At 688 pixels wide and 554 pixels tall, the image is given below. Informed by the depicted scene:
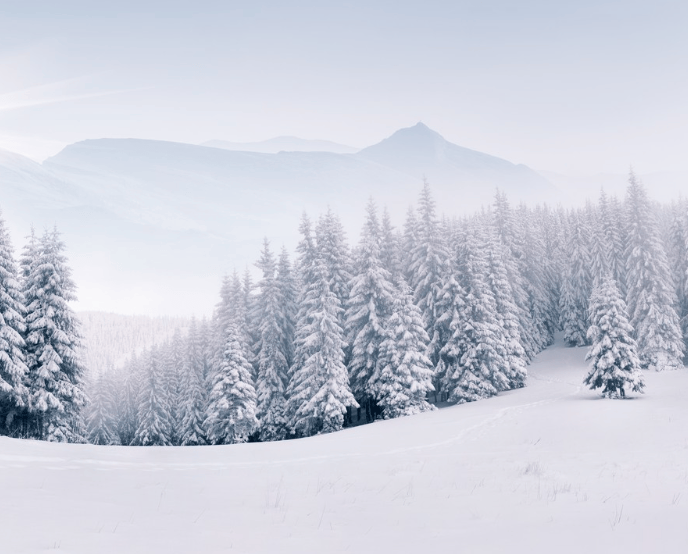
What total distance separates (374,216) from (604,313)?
61.1 feet

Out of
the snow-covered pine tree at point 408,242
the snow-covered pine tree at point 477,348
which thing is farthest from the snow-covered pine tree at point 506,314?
the snow-covered pine tree at point 408,242

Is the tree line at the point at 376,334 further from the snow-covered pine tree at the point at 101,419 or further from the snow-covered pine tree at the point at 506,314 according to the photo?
the snow-covered pine tree at the point at 101,419

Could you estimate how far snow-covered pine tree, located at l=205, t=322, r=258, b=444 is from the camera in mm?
37125

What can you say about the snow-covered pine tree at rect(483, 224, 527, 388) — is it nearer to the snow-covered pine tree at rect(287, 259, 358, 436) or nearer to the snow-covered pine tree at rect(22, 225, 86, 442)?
the snow-covered pine tree at rect(287, 259, 358, 436)

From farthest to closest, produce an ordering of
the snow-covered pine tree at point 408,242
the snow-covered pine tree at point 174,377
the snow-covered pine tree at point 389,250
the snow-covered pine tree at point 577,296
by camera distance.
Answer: the snow-covered pine tree at point 577,296, the snow-covered pine tree at point 174,377, the snow-covered pine tree at point 408,242, the snow-covered pine tree at point 389,250

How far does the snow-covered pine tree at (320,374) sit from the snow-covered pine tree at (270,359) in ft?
7.60

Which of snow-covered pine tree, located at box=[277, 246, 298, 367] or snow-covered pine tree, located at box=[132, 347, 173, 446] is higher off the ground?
snow-covered pine tree, located at box=[277, 246, 298, 367]

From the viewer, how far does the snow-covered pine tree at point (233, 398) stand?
37.1m

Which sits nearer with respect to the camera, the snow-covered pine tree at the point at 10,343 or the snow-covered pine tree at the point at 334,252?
the snow-covered pine tree at the point at 10,343

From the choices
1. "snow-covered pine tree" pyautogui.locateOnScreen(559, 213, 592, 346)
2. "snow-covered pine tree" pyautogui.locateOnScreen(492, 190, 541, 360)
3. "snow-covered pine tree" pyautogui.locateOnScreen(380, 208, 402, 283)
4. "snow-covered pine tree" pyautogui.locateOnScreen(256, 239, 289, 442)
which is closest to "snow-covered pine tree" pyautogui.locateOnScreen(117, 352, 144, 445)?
"snow-covered pine tree" pyautogui.locateOnScreen(256, 239, 289, 442)

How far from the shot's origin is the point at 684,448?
15.5m

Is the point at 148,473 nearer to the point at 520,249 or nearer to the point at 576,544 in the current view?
the point at 576,544

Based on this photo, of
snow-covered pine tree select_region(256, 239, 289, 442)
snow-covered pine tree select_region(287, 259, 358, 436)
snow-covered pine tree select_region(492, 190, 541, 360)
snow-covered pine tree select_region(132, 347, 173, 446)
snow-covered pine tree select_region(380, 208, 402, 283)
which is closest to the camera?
snow-covered pine tree select_region(287, 259, 358, 436)

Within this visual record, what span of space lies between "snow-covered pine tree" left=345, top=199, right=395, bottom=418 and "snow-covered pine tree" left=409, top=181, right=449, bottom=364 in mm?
4503
